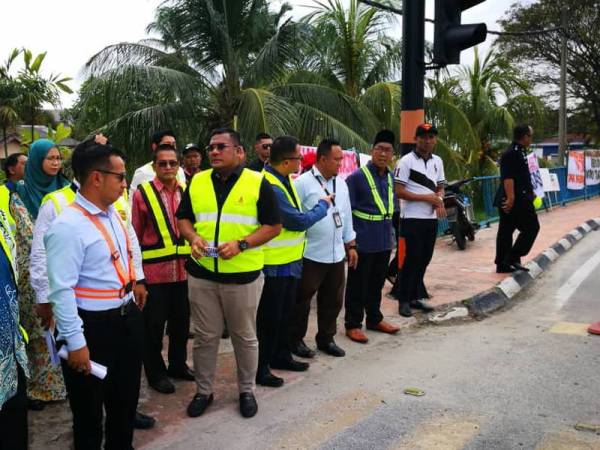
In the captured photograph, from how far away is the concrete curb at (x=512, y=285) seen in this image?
651 centimetres

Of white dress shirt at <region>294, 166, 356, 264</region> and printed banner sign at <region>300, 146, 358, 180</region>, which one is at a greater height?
printed banner sign at <region>300, 146, 358, 180</region>

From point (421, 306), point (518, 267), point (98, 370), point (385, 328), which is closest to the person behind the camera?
point (98, 370)

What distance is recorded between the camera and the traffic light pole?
614 centimetres

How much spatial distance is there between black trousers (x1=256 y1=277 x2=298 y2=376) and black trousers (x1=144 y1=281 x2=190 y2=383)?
0.55m

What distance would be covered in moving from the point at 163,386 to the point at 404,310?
2.74 meters

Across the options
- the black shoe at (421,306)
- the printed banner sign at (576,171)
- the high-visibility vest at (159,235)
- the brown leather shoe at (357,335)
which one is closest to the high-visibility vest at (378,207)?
the brown leather shoe at (357,335)

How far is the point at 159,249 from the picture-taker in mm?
4227

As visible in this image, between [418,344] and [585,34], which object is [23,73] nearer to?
[418,344]

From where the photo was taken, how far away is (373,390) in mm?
4262

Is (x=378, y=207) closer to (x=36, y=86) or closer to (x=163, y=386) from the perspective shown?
(x=163, y=386)

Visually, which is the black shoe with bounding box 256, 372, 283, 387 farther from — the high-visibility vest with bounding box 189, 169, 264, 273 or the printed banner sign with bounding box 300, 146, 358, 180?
the printed banner sign with bounding box 300, 146, 358, 180

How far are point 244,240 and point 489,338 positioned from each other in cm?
282

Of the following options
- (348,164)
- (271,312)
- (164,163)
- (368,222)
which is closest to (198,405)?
(271,312)

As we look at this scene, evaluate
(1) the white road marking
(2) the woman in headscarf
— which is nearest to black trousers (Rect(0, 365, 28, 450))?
(2) the woman in headscarf
